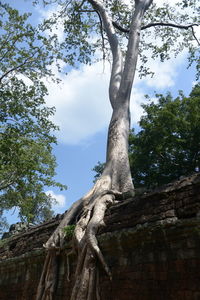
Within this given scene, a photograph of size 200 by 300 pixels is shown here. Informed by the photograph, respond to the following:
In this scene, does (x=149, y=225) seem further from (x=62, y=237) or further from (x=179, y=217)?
(x=62, y=237)

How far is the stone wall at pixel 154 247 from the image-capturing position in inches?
118

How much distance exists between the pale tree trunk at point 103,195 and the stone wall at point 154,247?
147 millimetres

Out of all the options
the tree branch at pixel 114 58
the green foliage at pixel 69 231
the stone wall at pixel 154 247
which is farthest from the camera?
the tree branch at pixel 114 58

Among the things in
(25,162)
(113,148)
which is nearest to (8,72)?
(25,162)

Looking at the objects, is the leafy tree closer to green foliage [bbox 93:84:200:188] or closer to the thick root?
green foliage [bbox 93:84:200:188]

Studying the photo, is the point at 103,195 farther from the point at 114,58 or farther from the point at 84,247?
the point at 114,58

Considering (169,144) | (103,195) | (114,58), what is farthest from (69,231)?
(169,144)

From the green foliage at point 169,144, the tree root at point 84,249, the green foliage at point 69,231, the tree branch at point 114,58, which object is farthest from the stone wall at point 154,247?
the green foliage at point 169,144

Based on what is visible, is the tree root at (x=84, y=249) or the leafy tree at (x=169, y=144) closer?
the tree root at (x=84, y=249)

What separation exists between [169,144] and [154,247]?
9980mm

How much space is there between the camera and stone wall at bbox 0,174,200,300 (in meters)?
3.00

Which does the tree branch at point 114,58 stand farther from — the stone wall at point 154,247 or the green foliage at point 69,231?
the stone wall at point 154,247

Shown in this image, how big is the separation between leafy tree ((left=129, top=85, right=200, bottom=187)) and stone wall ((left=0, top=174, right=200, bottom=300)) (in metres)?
8.73

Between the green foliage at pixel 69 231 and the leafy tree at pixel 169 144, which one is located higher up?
the leafy tree at pixel 169 144
